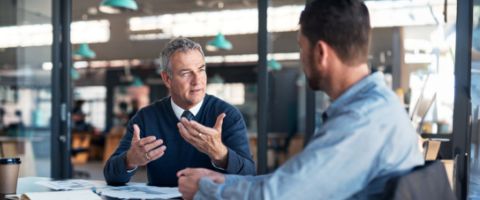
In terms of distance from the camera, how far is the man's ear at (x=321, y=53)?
1.05 m

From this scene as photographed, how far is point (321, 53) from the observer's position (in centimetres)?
106

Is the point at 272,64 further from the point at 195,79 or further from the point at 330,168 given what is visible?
the point at 330,168

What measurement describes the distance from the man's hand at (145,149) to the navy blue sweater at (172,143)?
11 cm

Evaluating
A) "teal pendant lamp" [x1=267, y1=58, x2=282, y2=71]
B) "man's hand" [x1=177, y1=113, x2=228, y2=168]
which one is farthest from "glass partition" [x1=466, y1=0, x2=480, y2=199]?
"man's hand" [x1=177, y1=113, x2=228, y2=168]

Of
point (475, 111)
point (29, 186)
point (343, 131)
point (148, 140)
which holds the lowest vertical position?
point (29, 186)

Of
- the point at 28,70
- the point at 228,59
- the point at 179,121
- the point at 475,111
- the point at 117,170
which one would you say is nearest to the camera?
the point at 117,170

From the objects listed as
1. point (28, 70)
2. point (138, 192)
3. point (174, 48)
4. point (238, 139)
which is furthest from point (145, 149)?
point (28, 70)

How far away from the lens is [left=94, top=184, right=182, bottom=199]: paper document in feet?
5.37

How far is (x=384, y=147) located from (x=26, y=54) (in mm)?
6154

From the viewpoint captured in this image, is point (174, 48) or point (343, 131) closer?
point (343, 131)

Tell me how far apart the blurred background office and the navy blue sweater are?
0.29m

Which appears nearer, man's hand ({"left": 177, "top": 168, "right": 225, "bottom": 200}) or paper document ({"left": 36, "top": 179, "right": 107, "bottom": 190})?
man's hand ({"left": 177, "top": 168, "right": 225, "bottom": 200})

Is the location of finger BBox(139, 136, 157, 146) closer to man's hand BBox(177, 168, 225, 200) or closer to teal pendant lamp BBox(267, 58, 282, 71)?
man's hand BBox(177, 168, 225, 200)

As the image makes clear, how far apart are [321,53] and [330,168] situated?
0.83ft
